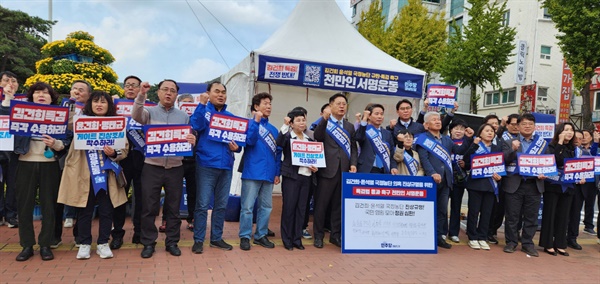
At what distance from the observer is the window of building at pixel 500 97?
28.2 metres

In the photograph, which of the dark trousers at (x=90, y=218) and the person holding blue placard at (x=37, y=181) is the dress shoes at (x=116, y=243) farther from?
the person holding blue placard at (x=37, y=181)

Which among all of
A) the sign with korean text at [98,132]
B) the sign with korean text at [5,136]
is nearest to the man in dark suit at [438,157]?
the sign with korean text at [98,132]

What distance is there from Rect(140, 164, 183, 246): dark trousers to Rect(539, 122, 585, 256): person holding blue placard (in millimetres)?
5253

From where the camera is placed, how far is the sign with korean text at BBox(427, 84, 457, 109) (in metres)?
7.05

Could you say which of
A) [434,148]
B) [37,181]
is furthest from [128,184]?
[434,148]

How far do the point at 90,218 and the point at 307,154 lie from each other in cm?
263

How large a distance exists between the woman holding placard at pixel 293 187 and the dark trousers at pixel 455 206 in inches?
99.2

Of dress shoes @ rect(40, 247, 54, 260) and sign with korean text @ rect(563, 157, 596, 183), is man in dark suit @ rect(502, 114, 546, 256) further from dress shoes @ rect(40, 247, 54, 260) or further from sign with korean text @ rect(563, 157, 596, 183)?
dress shoes @ rect(40, 247, 54, 260)

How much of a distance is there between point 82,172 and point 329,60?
17.1ft

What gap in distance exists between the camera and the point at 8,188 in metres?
5.99

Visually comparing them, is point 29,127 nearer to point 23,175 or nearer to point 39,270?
point 23,175

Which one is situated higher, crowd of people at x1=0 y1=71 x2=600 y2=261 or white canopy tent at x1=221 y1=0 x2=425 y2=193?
white canopy tent at x1=221 y1=0 x2=425 y2=193

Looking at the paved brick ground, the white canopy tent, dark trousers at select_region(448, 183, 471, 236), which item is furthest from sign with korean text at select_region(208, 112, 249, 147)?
dark trousers at select_region(448, 183, 471, 236)

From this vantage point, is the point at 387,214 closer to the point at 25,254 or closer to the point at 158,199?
the point at 158,199
